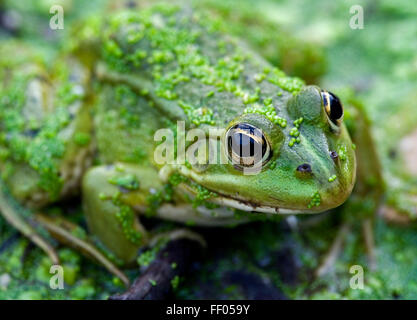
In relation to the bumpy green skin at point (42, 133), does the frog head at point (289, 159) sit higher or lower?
lower

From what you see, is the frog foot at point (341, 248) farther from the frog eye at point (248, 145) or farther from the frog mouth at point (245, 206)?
the frog eye at point (248, 145)

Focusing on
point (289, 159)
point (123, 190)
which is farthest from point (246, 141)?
point (123, 190)

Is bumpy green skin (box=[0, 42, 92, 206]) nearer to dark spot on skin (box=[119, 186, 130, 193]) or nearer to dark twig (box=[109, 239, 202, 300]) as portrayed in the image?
dark spot on skin (box=[119, 186, 130, 193])

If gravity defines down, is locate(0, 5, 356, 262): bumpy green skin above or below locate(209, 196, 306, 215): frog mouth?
above

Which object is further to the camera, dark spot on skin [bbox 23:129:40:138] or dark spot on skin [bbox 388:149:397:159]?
dark spot on skin [bbox 388:149:397:159]

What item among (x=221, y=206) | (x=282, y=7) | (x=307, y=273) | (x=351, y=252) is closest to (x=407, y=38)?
(x=282, y=7)

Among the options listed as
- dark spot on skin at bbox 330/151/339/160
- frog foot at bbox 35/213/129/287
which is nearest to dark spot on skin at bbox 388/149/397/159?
dark spot on skin at bbox 330/151/339/160

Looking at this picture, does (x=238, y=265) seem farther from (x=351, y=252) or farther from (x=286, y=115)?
(x=286, y=115)

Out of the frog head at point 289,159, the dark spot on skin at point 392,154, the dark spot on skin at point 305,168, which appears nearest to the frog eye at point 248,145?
the frog head at point 289,159

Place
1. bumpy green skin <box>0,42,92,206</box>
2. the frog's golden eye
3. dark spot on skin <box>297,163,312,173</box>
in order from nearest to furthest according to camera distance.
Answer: dark spot on skin <box>297,163,312,173</box>
the frog's golden eye
bumpy green skin <box>0,42,92,206</box>
